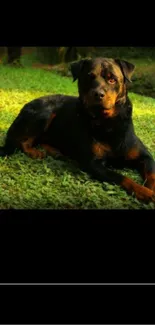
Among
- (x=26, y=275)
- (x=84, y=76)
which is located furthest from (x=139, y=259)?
(x=84, y=76)

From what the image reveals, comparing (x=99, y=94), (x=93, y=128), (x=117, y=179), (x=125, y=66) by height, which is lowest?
(x=117, y=179)

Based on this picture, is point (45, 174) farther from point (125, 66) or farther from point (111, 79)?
point (125, 66)

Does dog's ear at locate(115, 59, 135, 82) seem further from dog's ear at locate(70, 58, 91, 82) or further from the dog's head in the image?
dog's ear at locate(70, 58, 91, 82)

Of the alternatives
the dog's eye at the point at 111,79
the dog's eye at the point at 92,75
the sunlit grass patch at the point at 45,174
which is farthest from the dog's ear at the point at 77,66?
the sunlit grass patch at the point at 45,174

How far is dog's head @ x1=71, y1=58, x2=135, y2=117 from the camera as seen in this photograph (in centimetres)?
354

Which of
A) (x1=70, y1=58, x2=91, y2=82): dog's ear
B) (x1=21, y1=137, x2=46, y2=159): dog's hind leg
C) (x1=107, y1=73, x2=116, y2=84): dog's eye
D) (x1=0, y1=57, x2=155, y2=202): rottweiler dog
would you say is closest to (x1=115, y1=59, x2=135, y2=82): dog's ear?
(x1=0, y1=57, x2=155, y2=202): rottweiler dog

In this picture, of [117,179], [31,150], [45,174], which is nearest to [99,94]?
[117,179]

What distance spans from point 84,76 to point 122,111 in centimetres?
37

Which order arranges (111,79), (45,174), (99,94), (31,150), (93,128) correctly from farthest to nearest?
(31,150)
(93,128)
(45,174)
(111,79)
(99,94)

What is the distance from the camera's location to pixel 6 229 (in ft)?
11.3

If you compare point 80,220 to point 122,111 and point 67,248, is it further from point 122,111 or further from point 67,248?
point 122,111

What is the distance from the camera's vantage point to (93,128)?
3859 millimetres

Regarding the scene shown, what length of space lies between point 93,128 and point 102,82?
1.37ft
